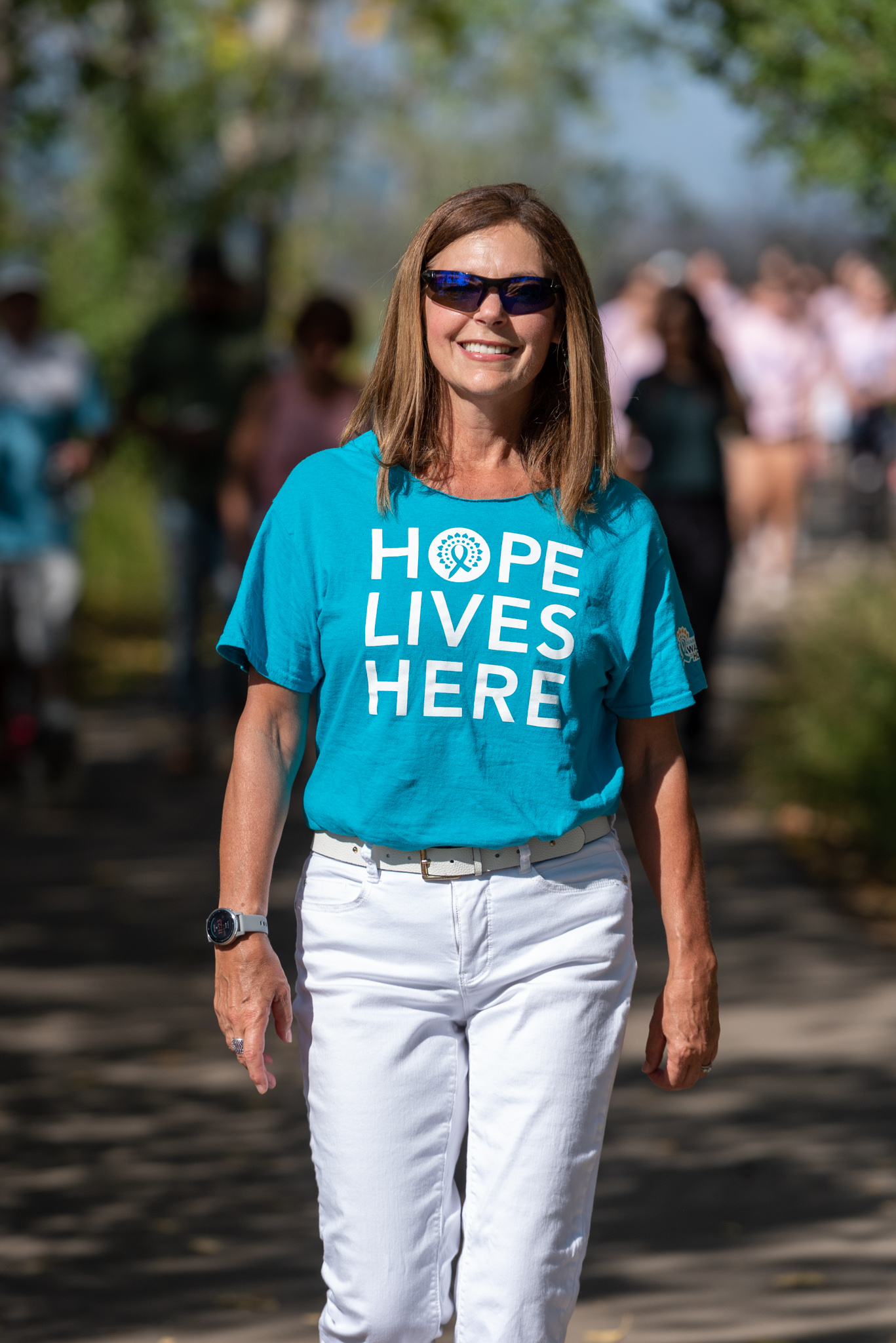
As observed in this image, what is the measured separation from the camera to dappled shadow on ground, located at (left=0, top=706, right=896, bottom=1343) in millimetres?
3814

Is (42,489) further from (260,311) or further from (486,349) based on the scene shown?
(486,349)

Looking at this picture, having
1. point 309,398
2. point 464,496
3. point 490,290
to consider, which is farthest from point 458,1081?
point 309,398

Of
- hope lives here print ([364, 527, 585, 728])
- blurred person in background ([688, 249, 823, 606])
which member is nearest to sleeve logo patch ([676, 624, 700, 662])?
hope lives here print ([364, 527, 585, 728])

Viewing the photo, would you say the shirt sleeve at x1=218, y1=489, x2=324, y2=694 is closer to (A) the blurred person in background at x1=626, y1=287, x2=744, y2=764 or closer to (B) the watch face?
(B) the watch face

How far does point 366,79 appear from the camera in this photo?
43.5 ft

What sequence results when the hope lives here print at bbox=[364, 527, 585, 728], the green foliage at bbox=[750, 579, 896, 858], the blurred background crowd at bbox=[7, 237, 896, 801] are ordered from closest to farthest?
the hope lives here print at bbox=[364, 527, 585, 728], the green foliage at bbox=[750, 579, 896, 858], the blurred background crowd at bbox=[7, 237, 896, 801]

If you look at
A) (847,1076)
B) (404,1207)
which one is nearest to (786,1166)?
(847,1076)

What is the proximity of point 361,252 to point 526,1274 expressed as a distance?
107ft

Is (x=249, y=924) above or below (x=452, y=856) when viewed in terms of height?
below

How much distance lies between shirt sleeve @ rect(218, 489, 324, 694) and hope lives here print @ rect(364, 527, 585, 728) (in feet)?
0.33

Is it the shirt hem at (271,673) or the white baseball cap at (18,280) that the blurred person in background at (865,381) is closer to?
the white baseball cap at (18,280)

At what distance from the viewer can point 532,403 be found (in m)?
2.73

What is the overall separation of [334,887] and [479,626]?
41 centimetres

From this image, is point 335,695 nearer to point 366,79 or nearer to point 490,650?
point 490,650
